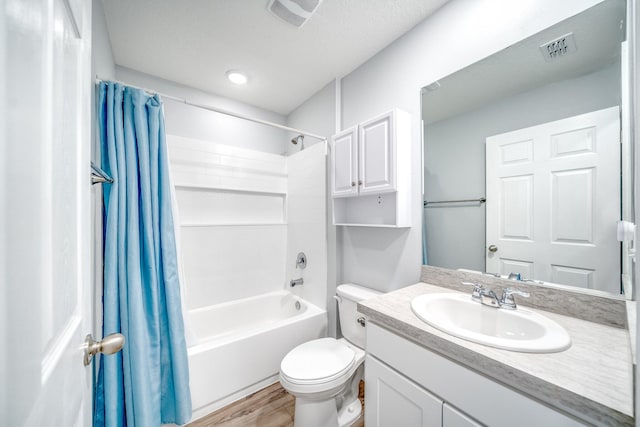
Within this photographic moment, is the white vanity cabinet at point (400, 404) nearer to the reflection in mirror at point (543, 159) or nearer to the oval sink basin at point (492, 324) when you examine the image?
the oval sink basin at point (492, 324)

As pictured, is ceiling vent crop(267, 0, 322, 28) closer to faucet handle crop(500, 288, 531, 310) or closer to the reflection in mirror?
the reflection in mirror

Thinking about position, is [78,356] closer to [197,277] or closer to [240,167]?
[197,277]

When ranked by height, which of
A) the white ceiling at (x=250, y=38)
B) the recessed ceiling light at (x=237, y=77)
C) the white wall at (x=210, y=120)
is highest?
the white ceiling at (x=250, y=38)

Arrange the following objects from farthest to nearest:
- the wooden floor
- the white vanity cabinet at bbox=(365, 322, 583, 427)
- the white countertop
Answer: the wooden floor
the white vanity cabinet at bbox=(365, 322, 583, 427)
the white countertop

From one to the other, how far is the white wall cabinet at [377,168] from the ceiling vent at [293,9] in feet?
2.33

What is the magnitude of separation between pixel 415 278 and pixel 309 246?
3.48ft

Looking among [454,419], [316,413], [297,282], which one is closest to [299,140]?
[297,282]

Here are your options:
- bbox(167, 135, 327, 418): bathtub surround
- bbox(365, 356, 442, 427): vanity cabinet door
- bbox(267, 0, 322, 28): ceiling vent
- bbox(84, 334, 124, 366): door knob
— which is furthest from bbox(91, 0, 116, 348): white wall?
bbox(365, 356, 442, 427): vanity cabinet door

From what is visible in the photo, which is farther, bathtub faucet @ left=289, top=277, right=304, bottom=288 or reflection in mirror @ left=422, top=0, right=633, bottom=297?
bathtub faucet @ left=289, top=277, right=304, bottom=288

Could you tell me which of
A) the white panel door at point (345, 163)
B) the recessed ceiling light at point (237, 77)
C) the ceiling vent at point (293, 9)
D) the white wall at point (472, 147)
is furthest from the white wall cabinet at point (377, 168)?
the recessed ceiling light at point (237, 77)

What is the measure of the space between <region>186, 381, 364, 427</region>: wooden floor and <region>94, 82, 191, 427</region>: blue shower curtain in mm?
228

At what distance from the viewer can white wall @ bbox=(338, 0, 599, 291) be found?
113 cm

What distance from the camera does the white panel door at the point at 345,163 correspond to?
1.70 metres

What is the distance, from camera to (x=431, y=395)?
2.77 ft
